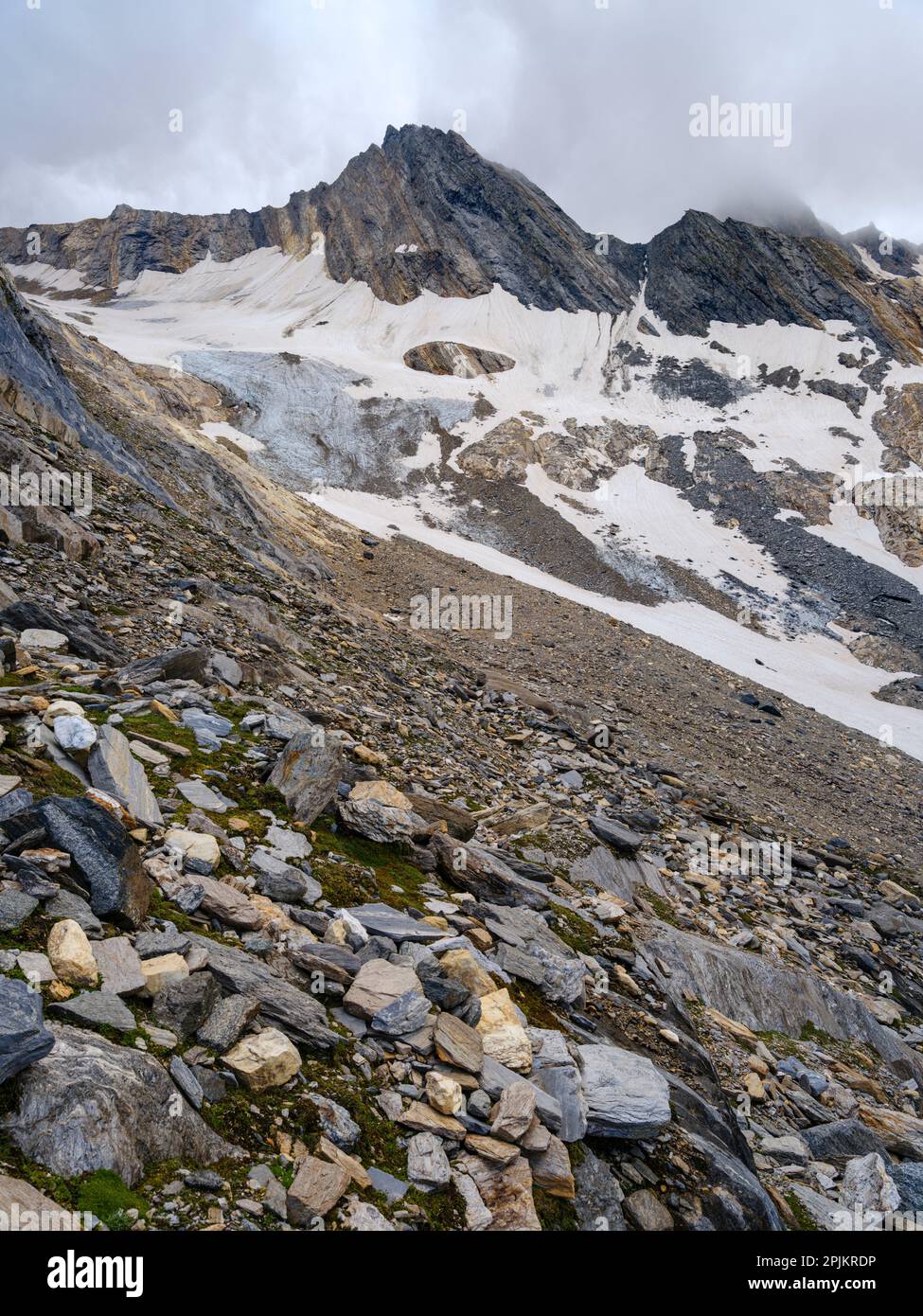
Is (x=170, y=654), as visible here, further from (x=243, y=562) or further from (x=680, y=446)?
(x=680, y=446)

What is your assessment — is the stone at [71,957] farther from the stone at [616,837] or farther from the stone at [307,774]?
the stone at [616,837]

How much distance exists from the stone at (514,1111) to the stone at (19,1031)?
2.97 m

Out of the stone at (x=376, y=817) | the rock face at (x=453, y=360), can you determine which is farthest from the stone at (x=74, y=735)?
the rock face at (x=453, y=360)

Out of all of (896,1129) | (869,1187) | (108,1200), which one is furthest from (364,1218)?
(896,1129)

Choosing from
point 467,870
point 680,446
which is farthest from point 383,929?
point 680,446

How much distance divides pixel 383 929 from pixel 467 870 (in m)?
2.57

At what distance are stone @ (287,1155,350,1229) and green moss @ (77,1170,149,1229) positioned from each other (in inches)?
30.3

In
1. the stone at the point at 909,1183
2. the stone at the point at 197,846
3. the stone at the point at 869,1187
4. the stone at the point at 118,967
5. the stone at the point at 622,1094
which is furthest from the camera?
the stone at the point at 909,1183

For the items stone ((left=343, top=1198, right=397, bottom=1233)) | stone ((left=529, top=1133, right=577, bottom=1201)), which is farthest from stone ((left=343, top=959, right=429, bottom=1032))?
stone ((left=343, top=1198, right=397, bottom=1233))

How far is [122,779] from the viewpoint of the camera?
636cm

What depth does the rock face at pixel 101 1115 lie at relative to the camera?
319 cm

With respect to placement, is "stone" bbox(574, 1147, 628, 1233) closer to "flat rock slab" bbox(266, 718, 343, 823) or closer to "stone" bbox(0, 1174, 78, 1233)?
"stone" bbox(0, 1174, 78, 1233)

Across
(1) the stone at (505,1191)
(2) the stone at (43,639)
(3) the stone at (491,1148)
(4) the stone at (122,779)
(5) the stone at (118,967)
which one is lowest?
(1) the stone at (505,1191)
